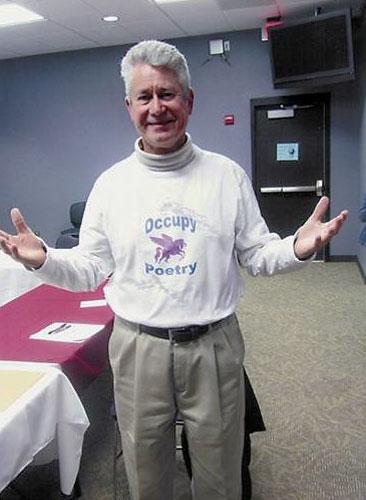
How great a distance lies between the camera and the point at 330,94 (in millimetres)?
5660

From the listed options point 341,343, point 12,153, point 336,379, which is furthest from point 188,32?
point 336,379

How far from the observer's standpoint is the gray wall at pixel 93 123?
580 centimetres

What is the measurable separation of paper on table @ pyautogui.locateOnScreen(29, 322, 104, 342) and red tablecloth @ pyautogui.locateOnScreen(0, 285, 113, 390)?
27mm

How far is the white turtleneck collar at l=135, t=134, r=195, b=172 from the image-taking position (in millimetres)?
1269

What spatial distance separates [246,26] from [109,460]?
15.9ft

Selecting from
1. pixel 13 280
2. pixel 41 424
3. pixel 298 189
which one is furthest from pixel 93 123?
pixel 41 424

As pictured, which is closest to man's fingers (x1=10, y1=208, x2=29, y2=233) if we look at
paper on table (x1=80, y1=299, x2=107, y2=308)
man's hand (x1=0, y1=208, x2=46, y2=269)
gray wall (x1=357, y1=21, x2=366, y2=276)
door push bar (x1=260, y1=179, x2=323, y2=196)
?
man's hand (x1=0, y1=208, x2=46, y2=269)

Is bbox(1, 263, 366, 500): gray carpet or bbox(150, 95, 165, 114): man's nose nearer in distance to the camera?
bbox(150, 95, 165, 114): man's nose

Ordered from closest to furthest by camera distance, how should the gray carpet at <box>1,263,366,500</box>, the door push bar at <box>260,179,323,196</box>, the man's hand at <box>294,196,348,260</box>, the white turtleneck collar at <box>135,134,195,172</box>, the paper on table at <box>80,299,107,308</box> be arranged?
1. the man's hand at <box>294,196,348,260</box>
2. the white turtleneck collar at <box>135,134,195,172</box>
3. the gray carpet at <box>1,263,366,500</box>
4. the paper on table at <box>80,299,107,308</box>
5. the door push bar at <box>260,179,323,196</box>

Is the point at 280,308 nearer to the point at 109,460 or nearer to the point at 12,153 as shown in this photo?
the point at 109,460

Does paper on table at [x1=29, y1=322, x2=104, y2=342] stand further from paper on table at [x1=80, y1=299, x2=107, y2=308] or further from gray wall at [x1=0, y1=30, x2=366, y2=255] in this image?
gray wall at [x1=0, y1=30, x2=366, y2=255]

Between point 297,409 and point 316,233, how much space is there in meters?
1.76

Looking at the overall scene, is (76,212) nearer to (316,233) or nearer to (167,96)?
(167,96)

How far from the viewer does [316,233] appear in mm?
1188
